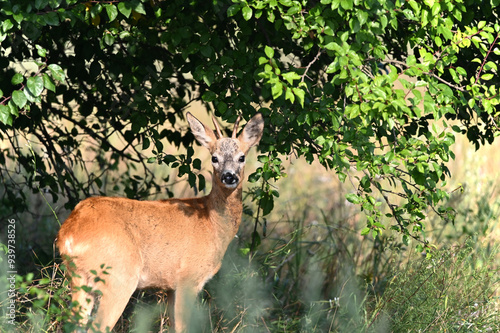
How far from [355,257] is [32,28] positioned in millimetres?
3829

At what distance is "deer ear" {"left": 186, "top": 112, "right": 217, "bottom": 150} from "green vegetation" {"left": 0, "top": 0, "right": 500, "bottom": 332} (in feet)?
0.69

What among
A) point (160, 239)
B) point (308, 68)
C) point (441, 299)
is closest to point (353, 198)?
point (308, 68)

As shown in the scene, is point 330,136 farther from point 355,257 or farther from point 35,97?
point 355,257

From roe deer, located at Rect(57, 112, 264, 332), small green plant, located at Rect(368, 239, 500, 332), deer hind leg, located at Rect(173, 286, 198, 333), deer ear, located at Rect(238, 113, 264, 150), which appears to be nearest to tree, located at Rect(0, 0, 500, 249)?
deer ear, located at Rect(238, 113, 264, 150)

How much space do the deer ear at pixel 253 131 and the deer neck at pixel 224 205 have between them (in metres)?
0.36

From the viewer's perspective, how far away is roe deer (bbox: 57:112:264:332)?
14.9ft

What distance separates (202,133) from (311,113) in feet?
5.08

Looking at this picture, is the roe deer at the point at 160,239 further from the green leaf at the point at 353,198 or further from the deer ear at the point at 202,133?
the green leaf at the point at 353,198

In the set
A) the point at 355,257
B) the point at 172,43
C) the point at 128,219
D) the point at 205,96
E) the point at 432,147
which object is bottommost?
the point at 355,257

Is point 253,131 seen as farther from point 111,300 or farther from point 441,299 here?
point 441,299

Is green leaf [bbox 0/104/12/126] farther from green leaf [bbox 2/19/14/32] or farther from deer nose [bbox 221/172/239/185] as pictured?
deer nose [bbox 221/172/239/185]

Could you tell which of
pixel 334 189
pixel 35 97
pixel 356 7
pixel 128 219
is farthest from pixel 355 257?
pixel 35 97

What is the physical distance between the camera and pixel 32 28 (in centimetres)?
406

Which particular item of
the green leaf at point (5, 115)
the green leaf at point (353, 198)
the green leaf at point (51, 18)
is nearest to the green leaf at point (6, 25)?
the green leaf at point (51, 18)
